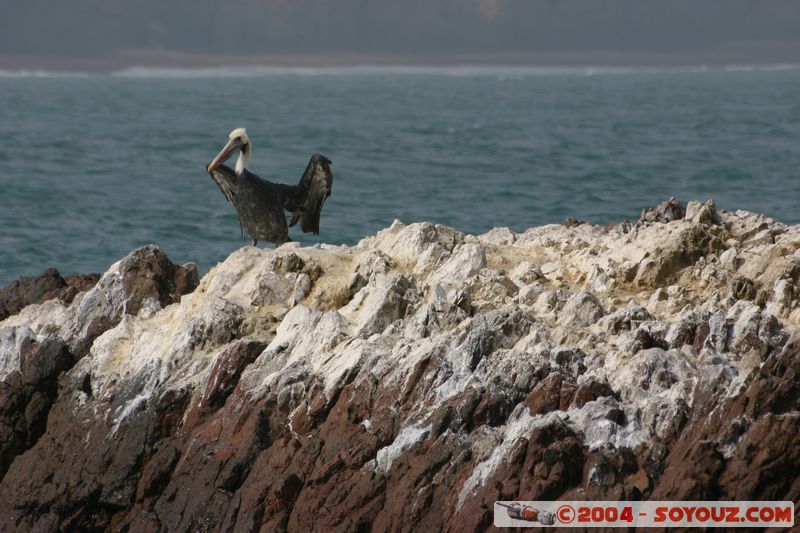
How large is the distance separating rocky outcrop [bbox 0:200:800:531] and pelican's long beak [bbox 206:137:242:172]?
6.68ft

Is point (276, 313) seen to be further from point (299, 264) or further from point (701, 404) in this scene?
point (701, 404)

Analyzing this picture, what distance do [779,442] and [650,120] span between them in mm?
61008

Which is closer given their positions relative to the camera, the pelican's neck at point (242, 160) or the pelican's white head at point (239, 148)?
the pelican's white head at point (239, 148)

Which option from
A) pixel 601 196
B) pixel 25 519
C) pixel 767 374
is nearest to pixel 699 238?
pixel 767 374

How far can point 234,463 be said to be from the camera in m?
9.90

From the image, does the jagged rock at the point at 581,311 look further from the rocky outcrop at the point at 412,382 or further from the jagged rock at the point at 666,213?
the jagged rock at the point at 666,213

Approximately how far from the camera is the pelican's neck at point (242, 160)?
48.2 feet

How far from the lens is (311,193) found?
1491 centimetres

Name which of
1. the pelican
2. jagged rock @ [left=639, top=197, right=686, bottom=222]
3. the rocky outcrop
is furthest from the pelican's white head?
jagged rock @ [left=639, top=197, right=686, bottom=222]

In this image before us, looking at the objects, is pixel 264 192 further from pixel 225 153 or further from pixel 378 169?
pixel 378 169

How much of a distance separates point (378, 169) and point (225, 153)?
2699cm

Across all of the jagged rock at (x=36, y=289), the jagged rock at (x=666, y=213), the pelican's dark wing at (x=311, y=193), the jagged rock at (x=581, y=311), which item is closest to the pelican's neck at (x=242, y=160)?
the pelican's dark wing at (x=311, y=193)

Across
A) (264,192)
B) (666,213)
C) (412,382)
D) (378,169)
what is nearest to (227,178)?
(264,192)

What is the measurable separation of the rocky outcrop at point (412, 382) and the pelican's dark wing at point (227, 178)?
2.22 metres
